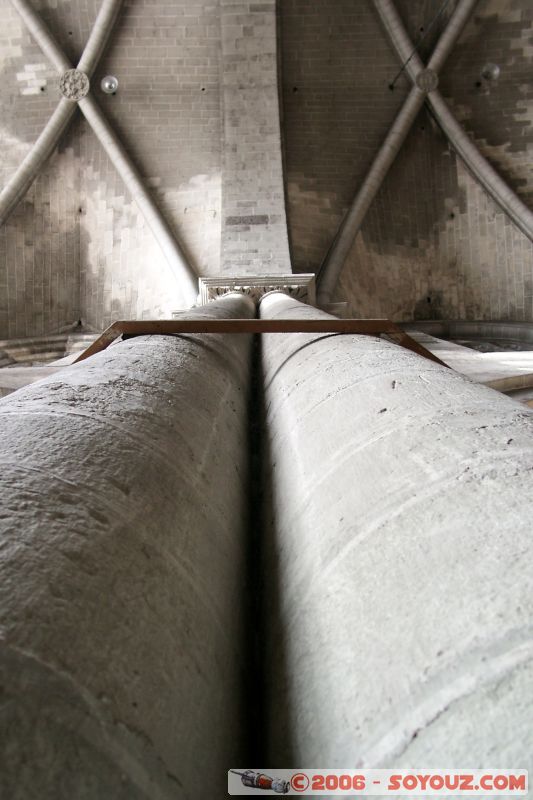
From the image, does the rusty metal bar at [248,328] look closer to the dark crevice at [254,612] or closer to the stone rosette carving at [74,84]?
the dark crevice at [254,612]

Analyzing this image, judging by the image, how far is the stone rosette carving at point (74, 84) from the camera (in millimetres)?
8273

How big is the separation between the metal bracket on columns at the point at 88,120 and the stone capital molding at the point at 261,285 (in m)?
2.02

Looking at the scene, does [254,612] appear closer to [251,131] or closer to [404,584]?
[404,584]

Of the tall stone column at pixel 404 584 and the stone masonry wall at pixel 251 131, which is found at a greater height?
the stone masonry wall at pixel 251 131

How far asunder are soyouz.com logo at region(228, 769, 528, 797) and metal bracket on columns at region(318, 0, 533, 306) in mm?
7653

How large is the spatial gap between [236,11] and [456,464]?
8.09m

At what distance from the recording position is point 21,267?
8.61 m

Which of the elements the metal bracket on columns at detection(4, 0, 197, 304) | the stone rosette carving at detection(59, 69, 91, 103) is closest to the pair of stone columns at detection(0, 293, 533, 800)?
the metal bracket on columns at detection(4, 0, 197, 304)

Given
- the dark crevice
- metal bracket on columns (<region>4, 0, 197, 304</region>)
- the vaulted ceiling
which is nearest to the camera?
the dark crevice

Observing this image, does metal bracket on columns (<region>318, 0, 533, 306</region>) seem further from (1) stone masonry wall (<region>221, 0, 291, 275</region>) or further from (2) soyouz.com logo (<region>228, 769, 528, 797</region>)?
(2) soyouz.com logo (<region>228, 769, 528, 797</region>)

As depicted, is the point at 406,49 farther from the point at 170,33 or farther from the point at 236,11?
the point at 170,33

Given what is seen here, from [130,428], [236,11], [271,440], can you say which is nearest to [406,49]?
[236,11]

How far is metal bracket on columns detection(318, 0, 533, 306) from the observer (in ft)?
26.9

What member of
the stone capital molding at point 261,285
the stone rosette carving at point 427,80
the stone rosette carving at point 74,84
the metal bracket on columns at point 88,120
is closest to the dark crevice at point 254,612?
the stone capital molding at point 261,285
